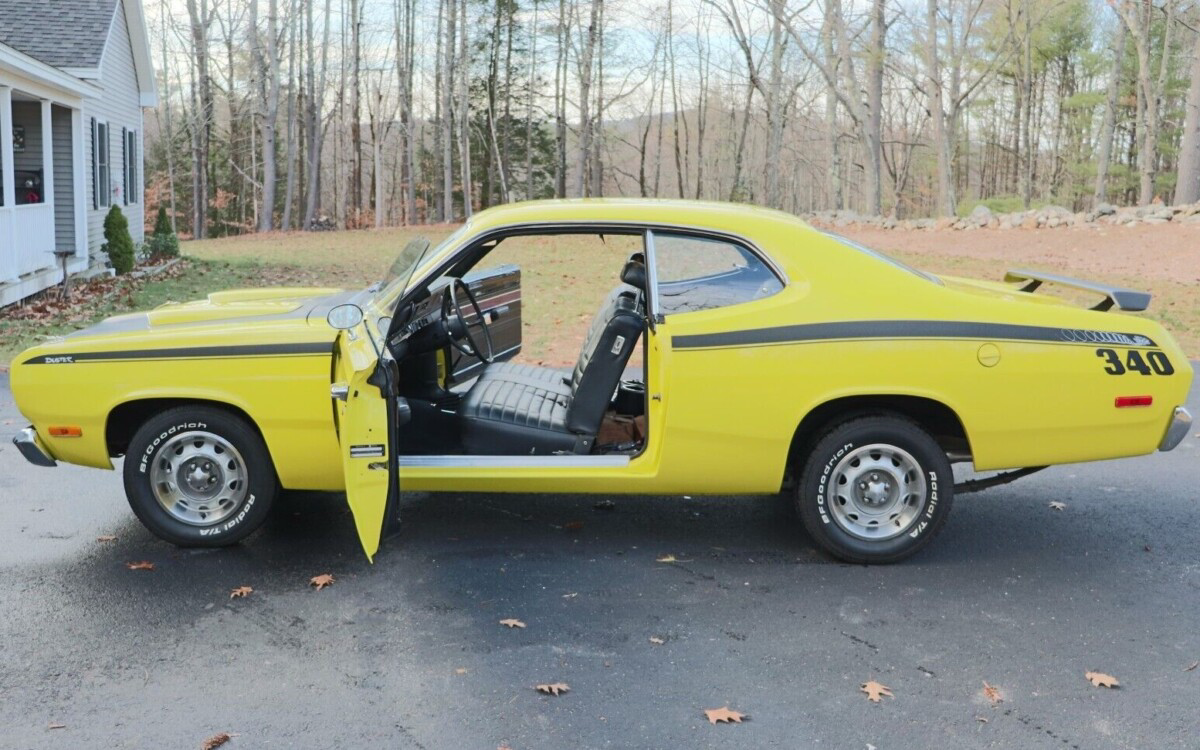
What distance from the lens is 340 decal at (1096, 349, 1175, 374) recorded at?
5.05 metres

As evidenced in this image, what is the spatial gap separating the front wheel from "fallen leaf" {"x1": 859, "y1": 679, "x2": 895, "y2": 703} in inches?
48.0

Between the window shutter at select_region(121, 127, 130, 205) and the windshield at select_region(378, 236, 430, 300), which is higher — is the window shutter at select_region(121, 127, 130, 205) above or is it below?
above

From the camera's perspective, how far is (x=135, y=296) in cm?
1731

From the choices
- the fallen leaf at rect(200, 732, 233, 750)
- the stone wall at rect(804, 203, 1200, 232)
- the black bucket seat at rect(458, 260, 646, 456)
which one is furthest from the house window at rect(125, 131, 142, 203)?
the fallen leaf at rect(200, 732, 233, 750)

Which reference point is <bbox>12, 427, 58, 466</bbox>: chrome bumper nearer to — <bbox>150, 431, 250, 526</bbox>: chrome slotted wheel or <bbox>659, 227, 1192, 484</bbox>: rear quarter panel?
<bbox>150, 431, 250, 526</bbox>: chrome slotted wheel

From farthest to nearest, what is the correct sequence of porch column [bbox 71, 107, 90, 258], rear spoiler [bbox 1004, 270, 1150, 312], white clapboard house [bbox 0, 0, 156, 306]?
1. porch column [bbox 71, 107, 90, 258]
2. white clapboard house [bbox 0, 0, 156, 306]
3. rear spoiler [bbox 1004, 270, 1150, 312]

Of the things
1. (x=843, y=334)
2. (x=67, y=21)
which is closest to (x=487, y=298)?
(x=843, y=334)

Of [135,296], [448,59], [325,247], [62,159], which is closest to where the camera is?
[135,296]

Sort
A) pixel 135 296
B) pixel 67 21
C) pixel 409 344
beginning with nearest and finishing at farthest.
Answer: pixel 409 344
pixel 135 296
pixel 67 21

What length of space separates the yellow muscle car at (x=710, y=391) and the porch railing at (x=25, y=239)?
1077 cm

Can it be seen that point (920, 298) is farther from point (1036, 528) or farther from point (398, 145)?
point (398, 145)

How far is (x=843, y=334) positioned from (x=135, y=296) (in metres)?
14.9

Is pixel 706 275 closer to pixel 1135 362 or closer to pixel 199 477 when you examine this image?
pixel 1135 362

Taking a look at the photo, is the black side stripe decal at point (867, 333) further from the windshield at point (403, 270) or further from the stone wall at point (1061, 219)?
the stone wall at point (1061, 219)
